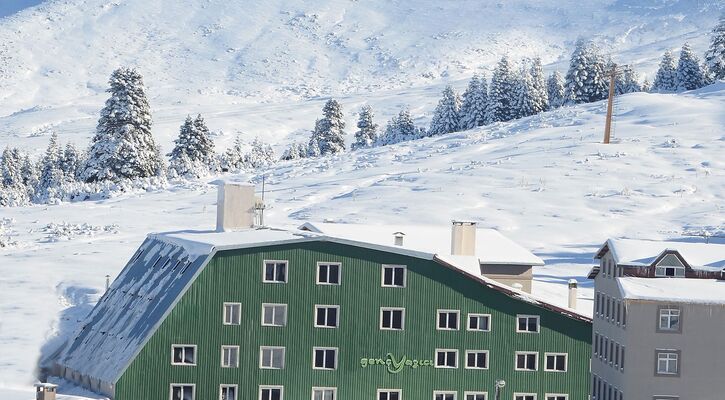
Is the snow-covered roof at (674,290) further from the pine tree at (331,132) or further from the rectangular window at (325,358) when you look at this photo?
the pine tree at (331,132)

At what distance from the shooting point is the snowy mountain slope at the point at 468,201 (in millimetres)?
72500

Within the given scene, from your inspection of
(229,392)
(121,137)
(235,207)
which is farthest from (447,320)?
(121,137)

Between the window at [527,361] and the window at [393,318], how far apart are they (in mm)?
4682

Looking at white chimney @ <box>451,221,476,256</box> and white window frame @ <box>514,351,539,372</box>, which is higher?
white chimney @ <box>451,221,476,256</box>

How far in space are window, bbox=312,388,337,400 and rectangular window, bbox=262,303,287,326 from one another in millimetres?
2778

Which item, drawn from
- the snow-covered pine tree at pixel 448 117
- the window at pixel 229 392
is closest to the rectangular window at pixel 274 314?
the window at pixel 229 392

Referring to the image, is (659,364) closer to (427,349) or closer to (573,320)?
(573,320)

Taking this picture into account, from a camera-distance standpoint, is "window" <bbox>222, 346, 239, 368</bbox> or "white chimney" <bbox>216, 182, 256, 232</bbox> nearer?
"window" <bbox>222, 346, 239, 368</bbox>

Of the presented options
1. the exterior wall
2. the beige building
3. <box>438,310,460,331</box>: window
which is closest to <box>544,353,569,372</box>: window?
the exterior wall

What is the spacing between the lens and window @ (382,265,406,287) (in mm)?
57844

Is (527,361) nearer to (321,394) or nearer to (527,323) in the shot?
(527,323)

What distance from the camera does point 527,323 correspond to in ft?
192

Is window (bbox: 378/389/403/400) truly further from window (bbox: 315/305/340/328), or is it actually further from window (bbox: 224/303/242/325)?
window (bbox: 224/303/242/325)

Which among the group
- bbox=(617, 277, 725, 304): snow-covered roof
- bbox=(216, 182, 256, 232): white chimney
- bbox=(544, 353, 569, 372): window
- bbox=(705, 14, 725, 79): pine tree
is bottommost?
bbox=(544, 353, 569, 372): window
